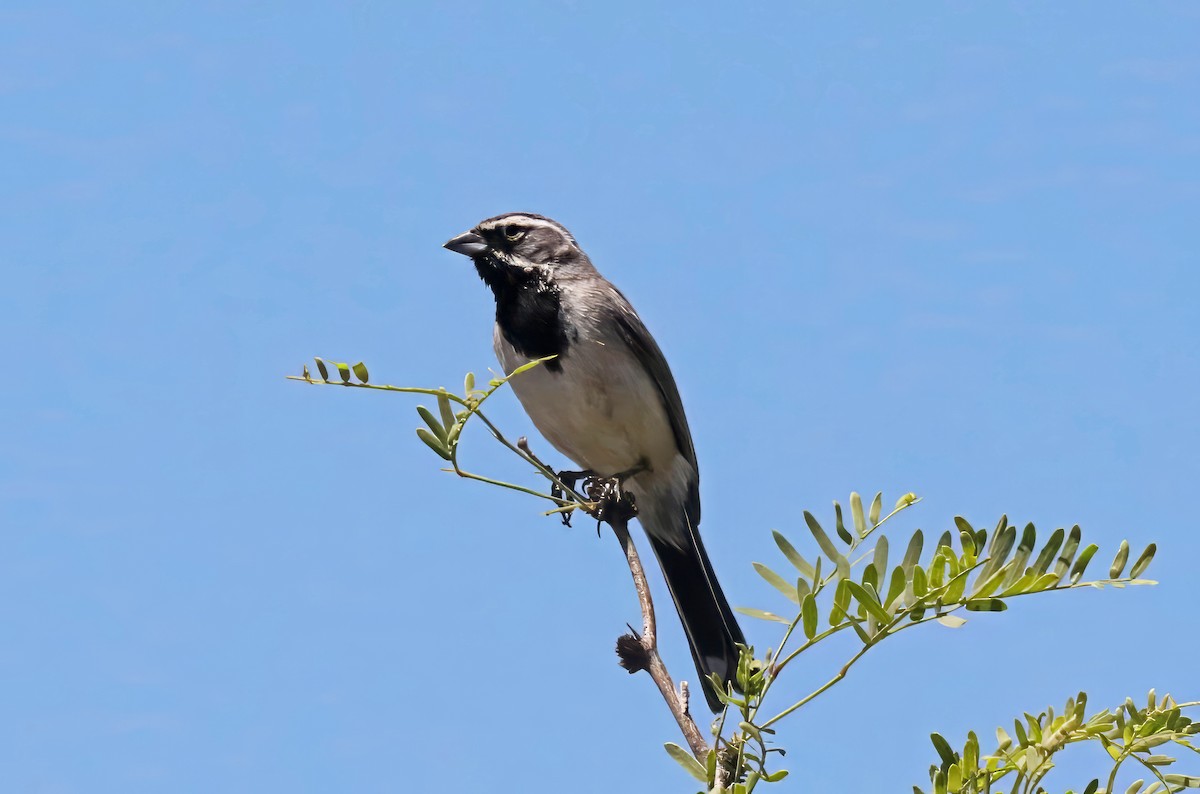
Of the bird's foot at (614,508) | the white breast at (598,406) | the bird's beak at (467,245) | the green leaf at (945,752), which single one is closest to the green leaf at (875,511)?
the green leaf at (945,752)

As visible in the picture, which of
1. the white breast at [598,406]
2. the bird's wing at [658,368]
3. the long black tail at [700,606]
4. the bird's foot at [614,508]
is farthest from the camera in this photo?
the bird's wing at [658,368]

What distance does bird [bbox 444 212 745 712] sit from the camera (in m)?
6.22

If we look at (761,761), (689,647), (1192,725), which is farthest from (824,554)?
(689,647)

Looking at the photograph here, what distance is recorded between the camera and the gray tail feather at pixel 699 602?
6090 millimetres

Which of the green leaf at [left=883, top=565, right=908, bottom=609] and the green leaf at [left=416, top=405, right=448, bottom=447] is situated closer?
the green leaf at [left=883, top=565, right=908, bottom=609]

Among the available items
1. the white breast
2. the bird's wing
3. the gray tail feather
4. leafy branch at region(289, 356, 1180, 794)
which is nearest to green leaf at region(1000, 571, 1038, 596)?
leafy branch at region(289, 356, 1180, 794)

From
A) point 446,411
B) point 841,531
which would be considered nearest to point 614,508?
point 446,411

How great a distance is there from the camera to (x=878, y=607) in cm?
243

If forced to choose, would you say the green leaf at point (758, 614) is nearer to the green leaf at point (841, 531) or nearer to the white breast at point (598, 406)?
the green leaf at point (841, 531)

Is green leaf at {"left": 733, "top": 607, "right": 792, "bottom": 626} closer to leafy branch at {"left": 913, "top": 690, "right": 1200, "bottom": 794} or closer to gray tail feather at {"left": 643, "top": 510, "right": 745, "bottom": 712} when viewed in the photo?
leafy branch at {"left": 913, "top": 690, "right": 1200, "bottom": 794}

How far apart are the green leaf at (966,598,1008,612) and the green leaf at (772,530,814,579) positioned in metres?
0.32

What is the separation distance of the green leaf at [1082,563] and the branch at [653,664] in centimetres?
77

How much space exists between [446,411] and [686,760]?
3.42 feet

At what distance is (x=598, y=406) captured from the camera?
20.5 feet
